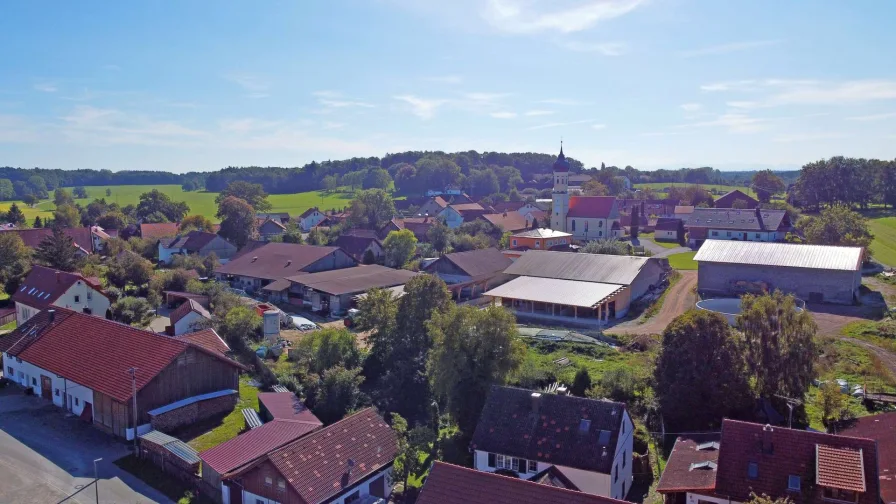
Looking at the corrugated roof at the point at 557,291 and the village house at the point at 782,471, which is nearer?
the village house at the point at 782,471

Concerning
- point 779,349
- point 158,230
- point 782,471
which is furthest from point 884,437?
point 158,230

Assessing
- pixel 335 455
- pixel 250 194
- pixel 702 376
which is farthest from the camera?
pixel 250 194

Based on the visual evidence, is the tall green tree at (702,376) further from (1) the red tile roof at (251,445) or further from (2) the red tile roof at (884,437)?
(1) the red tile roof at (251,445)

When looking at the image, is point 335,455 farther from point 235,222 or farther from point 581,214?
point 581,214

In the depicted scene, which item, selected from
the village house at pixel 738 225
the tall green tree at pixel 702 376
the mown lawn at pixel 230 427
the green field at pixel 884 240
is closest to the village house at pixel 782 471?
the tall green tree at pixel 702 376

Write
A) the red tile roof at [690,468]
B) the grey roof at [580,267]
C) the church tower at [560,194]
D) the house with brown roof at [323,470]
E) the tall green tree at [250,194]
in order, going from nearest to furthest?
the red tile roof at [690,468] → the house with brown roof at [323,470] → the grey roof at [580,267] → the church tower at [560,194] → the tall green tree at [250,194]
